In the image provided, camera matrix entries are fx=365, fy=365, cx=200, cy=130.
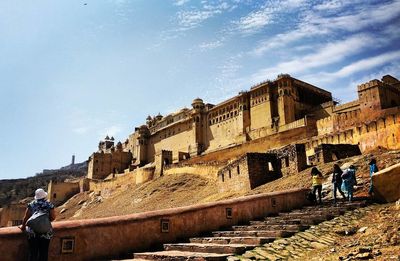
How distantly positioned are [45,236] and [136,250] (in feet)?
6.82

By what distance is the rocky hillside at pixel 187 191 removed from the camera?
45.1 ft

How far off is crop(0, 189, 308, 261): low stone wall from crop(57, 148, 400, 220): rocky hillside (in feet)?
15.4

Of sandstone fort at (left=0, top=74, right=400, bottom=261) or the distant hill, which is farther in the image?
the distant hill

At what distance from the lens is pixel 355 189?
468 inches

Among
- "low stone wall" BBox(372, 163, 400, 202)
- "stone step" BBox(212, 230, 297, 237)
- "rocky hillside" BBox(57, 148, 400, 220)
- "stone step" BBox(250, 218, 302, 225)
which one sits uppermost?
"rocky hillside" BBox(57, 148, 400, 220)

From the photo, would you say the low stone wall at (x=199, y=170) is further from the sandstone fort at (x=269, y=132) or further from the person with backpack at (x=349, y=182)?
the person with backpack at (x=349, y=182)

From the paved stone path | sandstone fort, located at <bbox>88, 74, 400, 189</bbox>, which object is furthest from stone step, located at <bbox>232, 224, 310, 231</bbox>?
sandstone fort, located at <bbox>88, 74, 400, 189</bbox>

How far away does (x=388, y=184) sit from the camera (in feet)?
29.3

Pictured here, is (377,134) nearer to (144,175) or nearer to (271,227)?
(271,227)

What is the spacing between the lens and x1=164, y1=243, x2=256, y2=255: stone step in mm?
6191

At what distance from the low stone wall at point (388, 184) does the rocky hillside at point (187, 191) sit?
209 cm

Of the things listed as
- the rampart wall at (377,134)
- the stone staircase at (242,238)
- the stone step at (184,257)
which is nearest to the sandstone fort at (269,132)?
the rampart wall at (377,134)

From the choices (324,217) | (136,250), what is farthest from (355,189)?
(136,250)

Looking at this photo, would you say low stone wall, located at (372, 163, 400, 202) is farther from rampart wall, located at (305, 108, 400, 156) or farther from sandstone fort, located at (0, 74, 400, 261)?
rampart wall, located at (305, 108, 400, 156)
